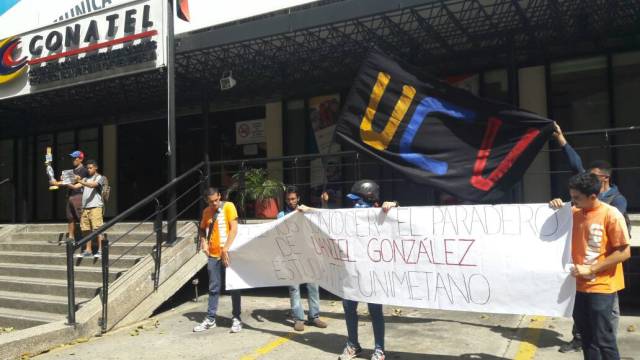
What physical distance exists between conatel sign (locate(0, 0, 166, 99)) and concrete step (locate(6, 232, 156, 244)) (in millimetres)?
2983

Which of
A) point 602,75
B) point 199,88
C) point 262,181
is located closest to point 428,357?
point 262,181

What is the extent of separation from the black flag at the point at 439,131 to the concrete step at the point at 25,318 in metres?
4.71

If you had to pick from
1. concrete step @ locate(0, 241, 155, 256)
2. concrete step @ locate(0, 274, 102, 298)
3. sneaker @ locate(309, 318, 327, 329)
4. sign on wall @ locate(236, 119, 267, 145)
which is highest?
sign on wall @ locate(236, 119, 267, 145)

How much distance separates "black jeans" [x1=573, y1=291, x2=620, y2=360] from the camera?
3645 mm

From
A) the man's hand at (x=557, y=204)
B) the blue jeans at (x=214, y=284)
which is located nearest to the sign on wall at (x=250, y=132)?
the blue jeans at (x=214, y=284)

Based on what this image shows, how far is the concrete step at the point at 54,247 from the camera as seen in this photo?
27.3 feet

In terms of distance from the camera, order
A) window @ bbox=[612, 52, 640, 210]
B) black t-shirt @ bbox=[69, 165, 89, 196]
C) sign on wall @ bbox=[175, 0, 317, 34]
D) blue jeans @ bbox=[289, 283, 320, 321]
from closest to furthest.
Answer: blue jeans @ bbox=[289, 283, 320, 321] → black t-shirt @ bbox=[69, 165, 89, 196] → sign on wall @ bbox=[175, 0, 317, 34] → window @ bbox=[612, 52, 640, 210]

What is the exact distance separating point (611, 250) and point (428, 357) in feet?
7.02

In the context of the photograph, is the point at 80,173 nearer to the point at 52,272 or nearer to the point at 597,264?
the point at 52,272

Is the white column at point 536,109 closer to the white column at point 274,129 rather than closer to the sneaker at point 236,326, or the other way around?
the white column at point 274,129

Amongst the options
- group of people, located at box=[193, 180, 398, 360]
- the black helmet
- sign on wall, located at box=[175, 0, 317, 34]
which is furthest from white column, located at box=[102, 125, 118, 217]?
the black helmet

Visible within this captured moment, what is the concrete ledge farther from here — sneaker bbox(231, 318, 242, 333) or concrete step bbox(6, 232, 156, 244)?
sneaker bbox(231, 318, 242, 333)

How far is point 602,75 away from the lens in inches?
370

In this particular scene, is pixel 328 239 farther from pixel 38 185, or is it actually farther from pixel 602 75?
pixel 38 185
